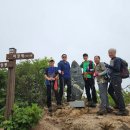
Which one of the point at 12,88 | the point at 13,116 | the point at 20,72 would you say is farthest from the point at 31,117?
the point at 20,72

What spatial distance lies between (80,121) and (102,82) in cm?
163

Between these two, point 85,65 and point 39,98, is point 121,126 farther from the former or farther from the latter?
point 39,98

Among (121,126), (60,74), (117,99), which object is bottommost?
(121,126)

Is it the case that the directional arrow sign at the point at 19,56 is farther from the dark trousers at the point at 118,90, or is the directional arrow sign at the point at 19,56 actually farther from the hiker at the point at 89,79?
the dark trousers at the point at 118,90

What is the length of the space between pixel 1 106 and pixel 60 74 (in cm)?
→ 613

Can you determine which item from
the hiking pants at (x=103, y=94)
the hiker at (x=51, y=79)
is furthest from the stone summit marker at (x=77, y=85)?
the hiking pants at (x=103, y=94)

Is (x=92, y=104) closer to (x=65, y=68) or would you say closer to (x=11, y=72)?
(x=65, y=68)

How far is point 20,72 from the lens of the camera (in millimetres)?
20469

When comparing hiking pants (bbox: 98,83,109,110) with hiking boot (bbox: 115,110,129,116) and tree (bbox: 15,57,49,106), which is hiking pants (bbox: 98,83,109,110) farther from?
tree (bbox: 15,57,49,106)

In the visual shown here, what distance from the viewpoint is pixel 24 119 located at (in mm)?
11102

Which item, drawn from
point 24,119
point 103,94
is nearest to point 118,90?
point 103,94

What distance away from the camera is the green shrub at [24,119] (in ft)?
36.5

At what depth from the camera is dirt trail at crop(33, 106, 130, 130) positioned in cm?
1113

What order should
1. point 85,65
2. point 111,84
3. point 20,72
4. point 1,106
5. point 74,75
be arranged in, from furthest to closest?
point 20,72, point 1,106, point 74,75, point 85,65, point 111,84
